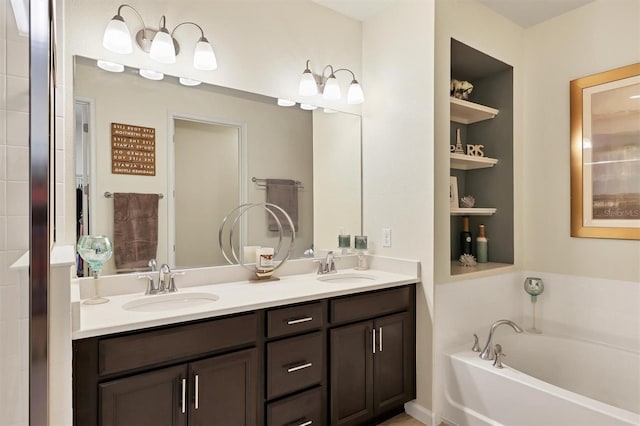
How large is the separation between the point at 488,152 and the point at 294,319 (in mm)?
2057

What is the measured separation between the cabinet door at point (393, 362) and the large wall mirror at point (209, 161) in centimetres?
69

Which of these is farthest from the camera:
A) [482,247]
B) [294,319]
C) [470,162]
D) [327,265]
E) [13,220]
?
[482,247]

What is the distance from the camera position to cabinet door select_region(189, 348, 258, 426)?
1.44 metres

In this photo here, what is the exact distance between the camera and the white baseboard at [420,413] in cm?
212

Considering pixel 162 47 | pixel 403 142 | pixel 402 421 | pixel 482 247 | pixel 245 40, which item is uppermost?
pixel 245 40

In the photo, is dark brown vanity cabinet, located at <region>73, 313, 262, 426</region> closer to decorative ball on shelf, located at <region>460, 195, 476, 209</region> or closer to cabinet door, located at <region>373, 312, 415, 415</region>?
cabinet door, located at <region>373, 312, 415, 415</region>

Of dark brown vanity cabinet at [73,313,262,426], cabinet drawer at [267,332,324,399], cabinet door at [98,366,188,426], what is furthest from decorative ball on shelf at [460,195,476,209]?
cabinet door at [98,366,188,426]

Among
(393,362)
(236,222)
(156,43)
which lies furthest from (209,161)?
(393,362)

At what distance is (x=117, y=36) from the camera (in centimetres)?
169

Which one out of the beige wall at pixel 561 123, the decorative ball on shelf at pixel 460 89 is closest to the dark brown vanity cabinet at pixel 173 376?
the decorative ball on shelf at pixel 460 89

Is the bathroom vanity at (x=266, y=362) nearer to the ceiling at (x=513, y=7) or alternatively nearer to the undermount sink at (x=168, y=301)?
the undermount sink at (x=168, y=301)

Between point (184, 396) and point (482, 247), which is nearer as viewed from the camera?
point (184, 396)

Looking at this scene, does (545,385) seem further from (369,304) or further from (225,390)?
(225,390)

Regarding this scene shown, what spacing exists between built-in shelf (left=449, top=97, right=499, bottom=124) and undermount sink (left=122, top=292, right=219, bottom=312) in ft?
6.16
